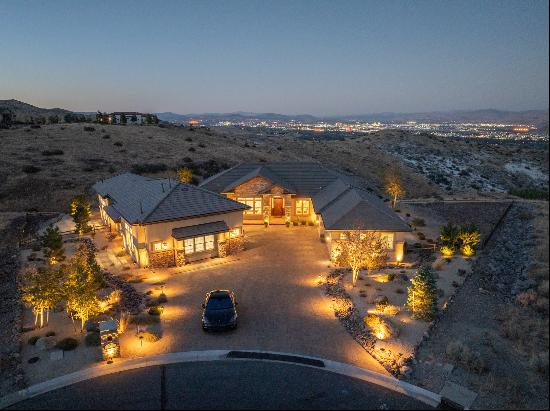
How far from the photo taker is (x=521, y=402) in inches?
524

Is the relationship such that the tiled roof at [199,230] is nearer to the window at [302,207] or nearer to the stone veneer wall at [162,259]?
the stone veneer wall at [162,259]

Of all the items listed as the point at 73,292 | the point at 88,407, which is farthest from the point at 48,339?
the point at 88,407

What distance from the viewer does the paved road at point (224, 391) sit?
545 inches

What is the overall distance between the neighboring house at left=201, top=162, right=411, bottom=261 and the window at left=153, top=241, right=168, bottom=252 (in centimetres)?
822

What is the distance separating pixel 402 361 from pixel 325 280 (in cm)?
976

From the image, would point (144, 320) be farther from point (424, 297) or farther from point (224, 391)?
point (424, 297)

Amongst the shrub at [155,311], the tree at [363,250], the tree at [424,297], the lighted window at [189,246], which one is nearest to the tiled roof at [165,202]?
the lighted window at [189,246]

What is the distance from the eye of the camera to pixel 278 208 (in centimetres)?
4147

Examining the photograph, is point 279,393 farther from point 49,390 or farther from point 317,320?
point 49,390

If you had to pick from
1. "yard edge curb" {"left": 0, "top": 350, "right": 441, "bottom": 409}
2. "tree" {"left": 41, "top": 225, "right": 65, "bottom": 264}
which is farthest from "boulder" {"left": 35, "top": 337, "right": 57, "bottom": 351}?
"tree" {"left": 41, "top": 225, "right": 65, "bottom": 264}

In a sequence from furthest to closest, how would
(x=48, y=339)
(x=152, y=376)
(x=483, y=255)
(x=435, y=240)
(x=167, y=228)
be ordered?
(x=435, y=240) → (x=483, y=255) → (x=167, y=228) → (x=48, y=339) → (x=152, y=376)

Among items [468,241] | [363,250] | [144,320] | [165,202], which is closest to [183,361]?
[144,320]

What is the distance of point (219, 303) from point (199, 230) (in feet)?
29.9

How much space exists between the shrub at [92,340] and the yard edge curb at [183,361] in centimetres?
193
